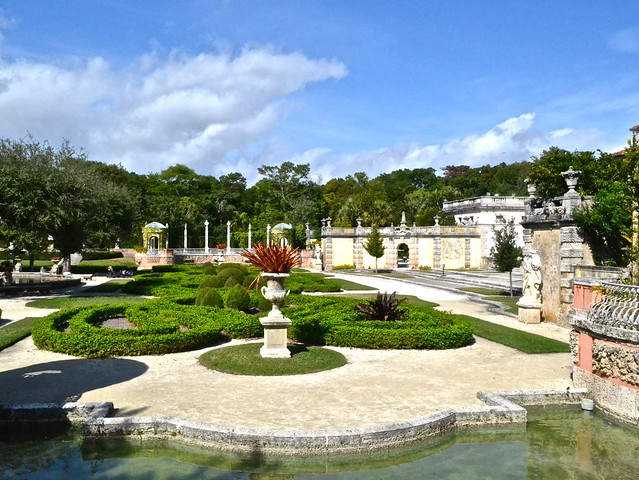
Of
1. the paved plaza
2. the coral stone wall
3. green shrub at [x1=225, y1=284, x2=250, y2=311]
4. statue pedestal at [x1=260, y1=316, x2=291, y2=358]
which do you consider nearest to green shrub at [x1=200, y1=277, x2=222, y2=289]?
green shrub at [x1=225, y1=284, x2=250, y2=311]

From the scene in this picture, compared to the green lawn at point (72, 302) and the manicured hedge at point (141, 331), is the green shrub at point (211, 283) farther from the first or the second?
the manicured hedge at point (141, 331)

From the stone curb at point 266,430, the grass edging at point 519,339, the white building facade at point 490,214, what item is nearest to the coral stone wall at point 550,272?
the grass edging at point 519,339

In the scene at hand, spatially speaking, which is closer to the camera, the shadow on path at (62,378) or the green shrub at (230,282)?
the shadow on path at (62,378)

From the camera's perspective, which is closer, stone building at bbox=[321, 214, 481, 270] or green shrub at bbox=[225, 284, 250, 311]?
green shrub at bbox=[225, 284, 250, 311]

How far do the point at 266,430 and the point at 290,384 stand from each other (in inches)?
113

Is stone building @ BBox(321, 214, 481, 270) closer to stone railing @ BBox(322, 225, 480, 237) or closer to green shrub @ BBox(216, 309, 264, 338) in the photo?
stone railing @ BBox(322, 225, 480, 237)

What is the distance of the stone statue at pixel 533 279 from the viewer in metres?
19.2

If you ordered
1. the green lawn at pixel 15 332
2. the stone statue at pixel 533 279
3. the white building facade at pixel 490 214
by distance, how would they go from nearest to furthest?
the green lawn at pixel 15 332 < the stone statue at pixel 533 279 < the white building facade at pixel 490 214

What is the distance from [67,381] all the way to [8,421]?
2.18 metres

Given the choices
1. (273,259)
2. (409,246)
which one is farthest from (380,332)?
(409,246)

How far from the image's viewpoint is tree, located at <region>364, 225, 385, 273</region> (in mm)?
47062

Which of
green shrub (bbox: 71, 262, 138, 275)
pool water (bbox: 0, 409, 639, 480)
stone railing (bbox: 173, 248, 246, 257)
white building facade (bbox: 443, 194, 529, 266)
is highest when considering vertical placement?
white building facade (bbox: 443, 194, 529, 266)

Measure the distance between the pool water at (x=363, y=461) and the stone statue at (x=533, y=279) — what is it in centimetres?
1086

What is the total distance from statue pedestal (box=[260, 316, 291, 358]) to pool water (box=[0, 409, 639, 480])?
4900mm
